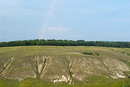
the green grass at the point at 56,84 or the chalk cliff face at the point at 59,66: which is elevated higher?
the chalk cliff face at the point at 59,66

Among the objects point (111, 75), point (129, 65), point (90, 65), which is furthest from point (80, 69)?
point (129, 65)

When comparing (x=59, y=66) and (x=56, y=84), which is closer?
(x=56, y=84)

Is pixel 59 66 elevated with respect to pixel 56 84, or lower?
elevated

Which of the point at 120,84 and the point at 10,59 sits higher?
the point at 10,59

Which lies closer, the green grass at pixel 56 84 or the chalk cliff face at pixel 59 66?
the green grass at pixel 56 84

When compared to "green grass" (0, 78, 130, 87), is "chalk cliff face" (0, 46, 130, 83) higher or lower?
→ higher

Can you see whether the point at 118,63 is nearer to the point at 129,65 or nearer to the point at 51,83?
the point at 129,65

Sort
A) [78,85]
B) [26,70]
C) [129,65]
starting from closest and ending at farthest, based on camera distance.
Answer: [78,85]
[26,70]
[129,65]

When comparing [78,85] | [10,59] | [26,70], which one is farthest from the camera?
[10,59]

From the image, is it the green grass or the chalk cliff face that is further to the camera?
the chalk cliff face

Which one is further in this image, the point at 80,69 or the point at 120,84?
the point at 80,69
